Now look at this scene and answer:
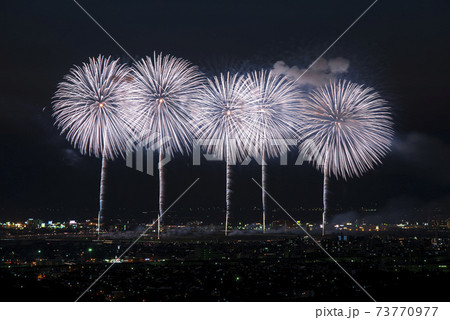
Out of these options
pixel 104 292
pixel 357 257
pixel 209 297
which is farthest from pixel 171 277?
pixel 357 257

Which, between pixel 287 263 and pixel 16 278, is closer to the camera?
pixel 16 278

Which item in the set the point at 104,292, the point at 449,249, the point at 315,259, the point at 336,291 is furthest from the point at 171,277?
the point at 449,249

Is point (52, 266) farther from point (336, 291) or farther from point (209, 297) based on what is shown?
point (336, 291)

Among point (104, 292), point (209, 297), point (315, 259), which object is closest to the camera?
point (209, 297)

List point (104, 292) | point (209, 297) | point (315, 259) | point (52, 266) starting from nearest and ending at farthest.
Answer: point (209, 297) → point (104, 292) → point (52, 266) → point (315, 259)

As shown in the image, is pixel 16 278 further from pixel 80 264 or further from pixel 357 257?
pixel 357 257

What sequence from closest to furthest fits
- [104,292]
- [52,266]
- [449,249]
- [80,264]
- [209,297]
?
[209,297] → [104,292] → [52,266] → [80,264] → [449,249]
